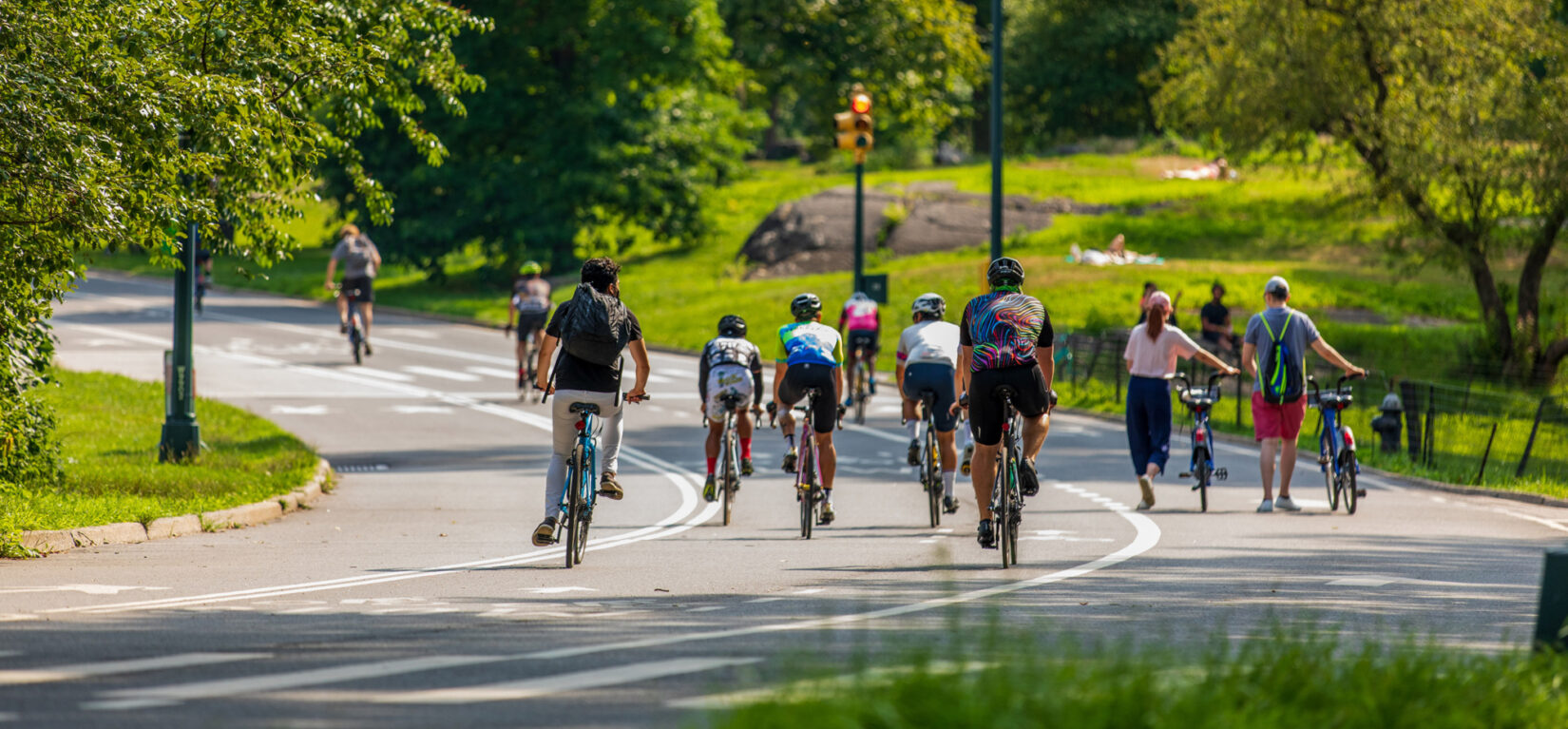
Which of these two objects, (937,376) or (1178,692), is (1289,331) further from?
(1178,692)

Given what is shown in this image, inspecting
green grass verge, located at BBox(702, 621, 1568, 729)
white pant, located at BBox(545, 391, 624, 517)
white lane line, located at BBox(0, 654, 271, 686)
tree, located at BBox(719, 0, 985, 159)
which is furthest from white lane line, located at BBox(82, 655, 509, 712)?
tree, located at BBox(719, 0, 985, 159)

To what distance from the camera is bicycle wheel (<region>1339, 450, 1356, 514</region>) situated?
588 inches

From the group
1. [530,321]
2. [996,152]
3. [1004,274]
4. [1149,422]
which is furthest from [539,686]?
[996,152]

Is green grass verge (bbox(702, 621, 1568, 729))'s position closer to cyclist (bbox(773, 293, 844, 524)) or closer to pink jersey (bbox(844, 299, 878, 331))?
cyclist (bbox(773, 293, 844, 524))

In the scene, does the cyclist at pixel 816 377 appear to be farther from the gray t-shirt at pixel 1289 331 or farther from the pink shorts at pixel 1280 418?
the pink shorts at pixel 1280 418

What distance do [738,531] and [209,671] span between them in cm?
667

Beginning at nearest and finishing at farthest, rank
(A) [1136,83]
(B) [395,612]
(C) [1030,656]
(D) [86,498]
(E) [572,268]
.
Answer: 1. (C) [1030,656]
2. (B) [395,612]
3. (D) [86,498]
4. (E) [572,268]
5. (A) [1136,83]

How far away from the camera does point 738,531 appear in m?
13.3

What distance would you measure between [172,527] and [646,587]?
4.55m

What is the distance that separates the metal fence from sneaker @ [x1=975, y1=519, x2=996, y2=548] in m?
8.55

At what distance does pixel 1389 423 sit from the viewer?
1939cm

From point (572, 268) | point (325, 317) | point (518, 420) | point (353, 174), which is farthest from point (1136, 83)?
point (353, 174)

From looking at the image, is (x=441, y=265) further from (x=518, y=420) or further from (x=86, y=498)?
(x=86, y=498)

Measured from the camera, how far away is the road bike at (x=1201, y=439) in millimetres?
15078
